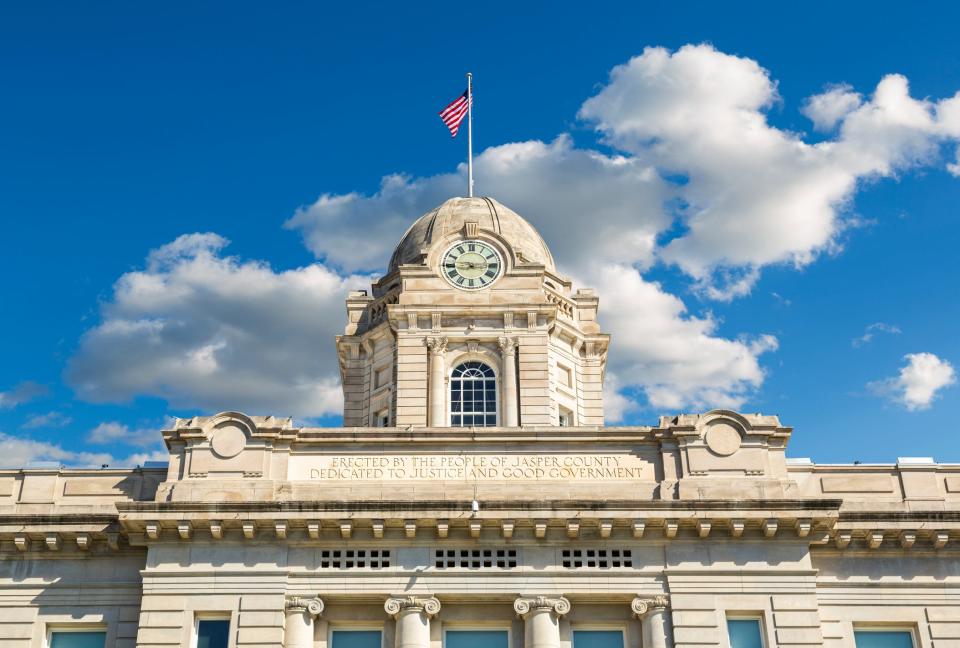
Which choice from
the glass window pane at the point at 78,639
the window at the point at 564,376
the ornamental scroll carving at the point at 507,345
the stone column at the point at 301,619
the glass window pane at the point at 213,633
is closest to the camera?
the stone column at the point at 301,619

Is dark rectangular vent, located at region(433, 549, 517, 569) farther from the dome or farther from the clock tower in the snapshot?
the dome

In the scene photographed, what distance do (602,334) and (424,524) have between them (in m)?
17.2

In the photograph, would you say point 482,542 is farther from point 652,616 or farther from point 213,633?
point 213,633

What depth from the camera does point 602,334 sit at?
147 ft

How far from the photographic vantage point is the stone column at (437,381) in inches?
1596

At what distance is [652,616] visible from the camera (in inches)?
1144

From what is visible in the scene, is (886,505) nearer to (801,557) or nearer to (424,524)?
(801,557)

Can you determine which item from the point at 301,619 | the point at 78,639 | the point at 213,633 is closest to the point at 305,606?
the point at 301,619

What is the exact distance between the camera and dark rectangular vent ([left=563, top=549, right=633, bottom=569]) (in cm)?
2967

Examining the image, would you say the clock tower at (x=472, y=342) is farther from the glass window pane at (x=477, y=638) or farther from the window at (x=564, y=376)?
the glass window pane at (x=477, y=638)

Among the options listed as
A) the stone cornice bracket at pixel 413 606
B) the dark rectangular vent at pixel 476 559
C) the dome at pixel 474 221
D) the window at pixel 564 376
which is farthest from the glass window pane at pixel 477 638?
the dome at pixel 474 221

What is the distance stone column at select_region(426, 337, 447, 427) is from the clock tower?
37 mm

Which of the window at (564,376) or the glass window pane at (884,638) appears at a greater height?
the window at (564,376)

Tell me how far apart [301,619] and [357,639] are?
1680 millimetres
